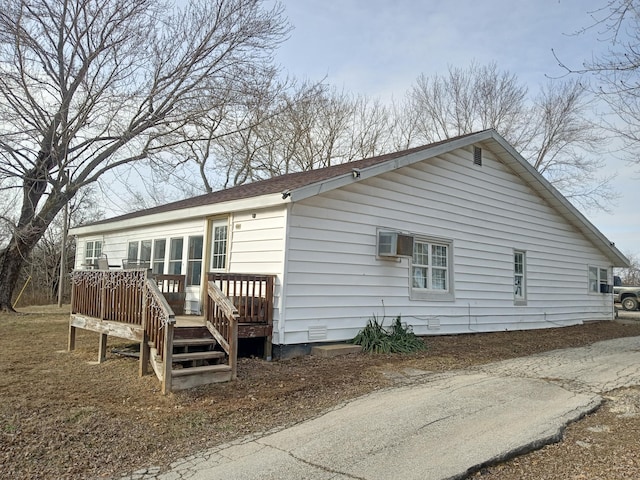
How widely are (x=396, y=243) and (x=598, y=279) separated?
10.0m

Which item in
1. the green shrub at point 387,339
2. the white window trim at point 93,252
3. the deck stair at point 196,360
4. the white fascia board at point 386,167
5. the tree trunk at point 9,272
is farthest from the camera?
the tree trunk at point 9,272

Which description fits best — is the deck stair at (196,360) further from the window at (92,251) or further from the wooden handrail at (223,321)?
the window at (92,251)

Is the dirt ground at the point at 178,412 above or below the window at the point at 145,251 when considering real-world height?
below

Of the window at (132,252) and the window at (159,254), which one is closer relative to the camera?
the window at (159,254)

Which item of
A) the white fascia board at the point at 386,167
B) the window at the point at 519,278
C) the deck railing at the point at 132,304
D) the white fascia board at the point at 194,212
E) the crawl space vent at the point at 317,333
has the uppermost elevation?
the white fascia board at the point at 386,167

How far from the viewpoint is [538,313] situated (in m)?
13.2

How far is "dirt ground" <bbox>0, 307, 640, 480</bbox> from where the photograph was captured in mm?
4051

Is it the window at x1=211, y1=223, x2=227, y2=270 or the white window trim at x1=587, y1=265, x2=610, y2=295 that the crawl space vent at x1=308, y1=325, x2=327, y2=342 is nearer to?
the window at x1=211, y1=223, x2=227, y2=270

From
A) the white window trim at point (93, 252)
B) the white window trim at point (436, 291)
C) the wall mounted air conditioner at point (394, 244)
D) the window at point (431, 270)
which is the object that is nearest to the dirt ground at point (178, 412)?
the white window trim at point (436, 291)

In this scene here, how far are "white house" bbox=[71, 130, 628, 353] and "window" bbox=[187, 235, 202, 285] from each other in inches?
1.4

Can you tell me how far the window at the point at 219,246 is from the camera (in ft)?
31.3

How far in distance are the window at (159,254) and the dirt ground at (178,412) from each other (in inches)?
111

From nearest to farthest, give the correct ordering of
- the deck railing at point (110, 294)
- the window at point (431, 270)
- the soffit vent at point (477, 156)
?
the deck railing at point (110, 294) → the window at point (431, 270) → the soffit vent at point (477, 156)

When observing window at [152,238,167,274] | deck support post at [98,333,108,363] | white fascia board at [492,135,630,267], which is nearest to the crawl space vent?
deck support post at [98,333,108,363]
